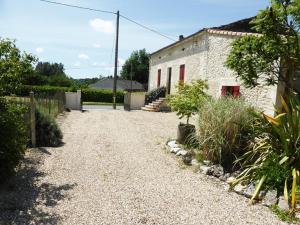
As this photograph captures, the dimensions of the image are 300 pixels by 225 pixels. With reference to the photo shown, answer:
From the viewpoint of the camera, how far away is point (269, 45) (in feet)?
21.5

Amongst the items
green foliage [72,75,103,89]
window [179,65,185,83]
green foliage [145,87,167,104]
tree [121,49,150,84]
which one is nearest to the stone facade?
window [179,65,185,83]

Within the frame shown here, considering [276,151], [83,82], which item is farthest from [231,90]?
[83,82]

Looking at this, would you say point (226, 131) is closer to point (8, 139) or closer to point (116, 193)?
point (116, 193)

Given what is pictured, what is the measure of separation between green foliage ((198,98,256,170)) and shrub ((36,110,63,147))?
12.2ft

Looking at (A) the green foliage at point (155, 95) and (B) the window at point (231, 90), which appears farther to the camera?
(A) the green foliage at point (155, 95)

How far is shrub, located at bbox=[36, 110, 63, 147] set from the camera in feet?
26.3

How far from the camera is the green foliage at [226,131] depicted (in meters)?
6.56

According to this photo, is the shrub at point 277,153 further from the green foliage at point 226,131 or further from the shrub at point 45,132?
the shrub at point 45,132

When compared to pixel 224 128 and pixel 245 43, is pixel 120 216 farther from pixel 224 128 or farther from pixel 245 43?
pixel 245 43

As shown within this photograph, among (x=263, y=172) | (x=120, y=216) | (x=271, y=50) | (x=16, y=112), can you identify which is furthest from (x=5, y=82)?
(x=271, y=50)

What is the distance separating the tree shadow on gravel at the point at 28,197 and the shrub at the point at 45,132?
1.74 m

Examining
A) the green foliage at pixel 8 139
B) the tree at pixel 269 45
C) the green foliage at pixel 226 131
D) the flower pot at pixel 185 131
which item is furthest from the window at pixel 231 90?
the green foliage at pixel 8 139

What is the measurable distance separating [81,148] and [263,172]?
4.37m

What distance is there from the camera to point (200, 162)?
6.85m
